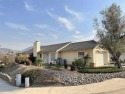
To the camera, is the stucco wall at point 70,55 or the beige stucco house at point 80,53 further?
the stucco wall at point 70,55

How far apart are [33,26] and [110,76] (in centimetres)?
1605

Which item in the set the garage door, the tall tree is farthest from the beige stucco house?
the tall tree

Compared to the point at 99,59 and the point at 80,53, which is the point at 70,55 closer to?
the point at 80,53

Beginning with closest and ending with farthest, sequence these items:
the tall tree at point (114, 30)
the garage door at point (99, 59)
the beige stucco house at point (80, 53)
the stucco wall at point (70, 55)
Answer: the tall tree at point (114, 30)
the beige stucco house at point (80, 53)
the garage door at point (99, 59)
the stucco wall at point (70, 55)

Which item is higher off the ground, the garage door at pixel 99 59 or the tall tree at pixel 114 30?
the tall tree at pixel 114 30

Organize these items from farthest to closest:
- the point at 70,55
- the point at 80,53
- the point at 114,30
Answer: the point at 70,55
the point at 80,53
the point at 114,30

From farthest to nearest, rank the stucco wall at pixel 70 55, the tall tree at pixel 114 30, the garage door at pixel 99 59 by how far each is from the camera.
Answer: the stucco wall at pixel 70 55 < the garage door at pixel 99 59 < the tall tree at pixel 114 30

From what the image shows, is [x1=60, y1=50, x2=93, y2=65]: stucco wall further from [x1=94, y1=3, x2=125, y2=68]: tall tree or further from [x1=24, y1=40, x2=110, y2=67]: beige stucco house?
[x1=94, y1=3, x2=125, y2=68]: tall tree

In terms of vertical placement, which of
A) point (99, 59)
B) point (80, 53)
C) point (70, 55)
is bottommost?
point (99, 59)

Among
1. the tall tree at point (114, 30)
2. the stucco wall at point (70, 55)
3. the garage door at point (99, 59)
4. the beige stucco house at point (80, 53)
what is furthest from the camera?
the stucco wall at point (70, 55)

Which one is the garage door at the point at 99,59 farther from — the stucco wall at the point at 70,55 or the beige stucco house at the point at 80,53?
the stucco wall at the point at 70,55

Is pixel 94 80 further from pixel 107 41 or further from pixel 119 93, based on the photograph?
pixel 107 41

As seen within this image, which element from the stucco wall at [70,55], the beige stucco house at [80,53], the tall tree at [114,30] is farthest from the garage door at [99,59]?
the tall tree at [114,30]

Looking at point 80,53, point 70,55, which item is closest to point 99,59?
point 80,53
